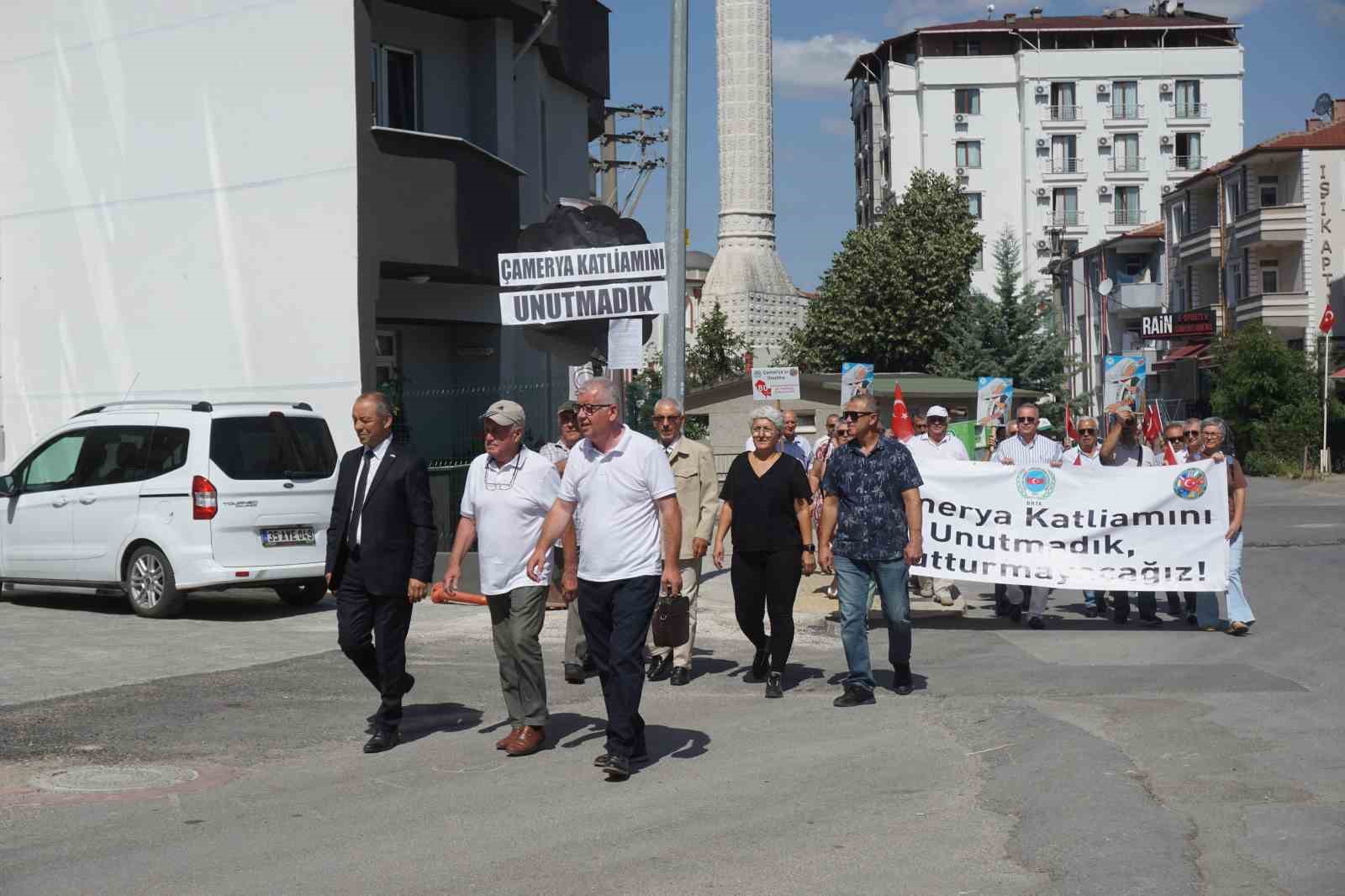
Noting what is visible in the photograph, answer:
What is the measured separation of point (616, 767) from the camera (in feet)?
24.6

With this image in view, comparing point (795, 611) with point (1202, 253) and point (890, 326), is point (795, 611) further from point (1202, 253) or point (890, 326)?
point (1202, 253)

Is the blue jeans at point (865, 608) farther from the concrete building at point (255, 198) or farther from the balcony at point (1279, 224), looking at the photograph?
the balcony at point (1279, 224)

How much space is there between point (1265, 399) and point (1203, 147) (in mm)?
44644

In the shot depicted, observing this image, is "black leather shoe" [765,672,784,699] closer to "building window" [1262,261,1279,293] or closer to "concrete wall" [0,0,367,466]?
"concrete wall" [0,0,367,466]

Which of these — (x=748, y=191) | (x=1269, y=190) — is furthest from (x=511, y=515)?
(x=748, y=191)

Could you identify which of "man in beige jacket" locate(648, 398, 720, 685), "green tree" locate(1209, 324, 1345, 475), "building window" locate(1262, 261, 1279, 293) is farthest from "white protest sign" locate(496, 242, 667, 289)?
"building window" locate(1262, 261, 1279, 293)

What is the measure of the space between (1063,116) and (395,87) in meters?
74.4

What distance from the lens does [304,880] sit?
5.79m

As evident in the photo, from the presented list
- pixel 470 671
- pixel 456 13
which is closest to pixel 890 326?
pixel 456 13

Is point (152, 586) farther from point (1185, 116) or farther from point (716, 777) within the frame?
point (1185, 116)

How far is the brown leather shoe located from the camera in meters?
8.27

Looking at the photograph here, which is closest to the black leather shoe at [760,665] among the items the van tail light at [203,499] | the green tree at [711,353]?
the van tail light at [203,499]

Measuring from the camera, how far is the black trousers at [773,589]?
10188 millimetres

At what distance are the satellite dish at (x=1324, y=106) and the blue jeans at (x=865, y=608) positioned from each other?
2581 inches
